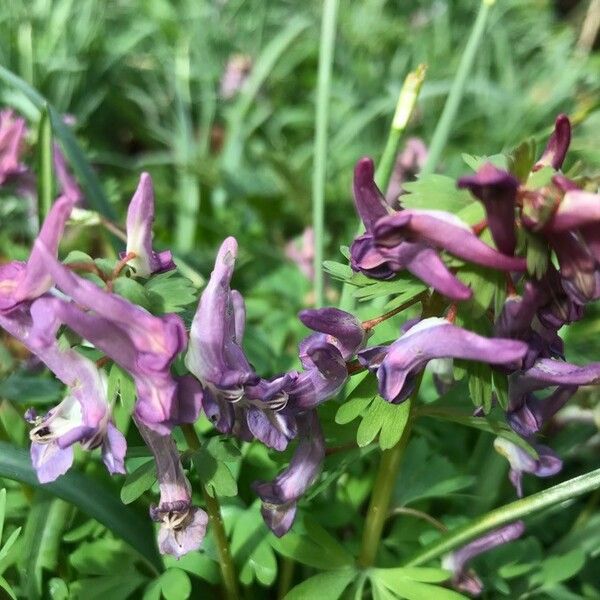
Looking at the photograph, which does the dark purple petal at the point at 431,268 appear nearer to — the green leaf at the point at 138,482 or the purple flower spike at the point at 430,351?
the purple flower spike at the point at 430,351

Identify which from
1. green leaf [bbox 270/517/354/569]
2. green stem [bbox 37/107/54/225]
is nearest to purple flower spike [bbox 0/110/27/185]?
green stem [bbox 37/107/54/225]

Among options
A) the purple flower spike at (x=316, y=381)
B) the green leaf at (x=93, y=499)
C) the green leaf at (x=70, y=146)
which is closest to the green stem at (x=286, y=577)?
the green leaf at (x=93, y=499)

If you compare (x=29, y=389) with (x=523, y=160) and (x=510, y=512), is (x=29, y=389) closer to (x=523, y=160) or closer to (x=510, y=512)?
(x=510, y=512)

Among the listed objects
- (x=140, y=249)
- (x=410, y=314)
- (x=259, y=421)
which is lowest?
(x=410, y=314)

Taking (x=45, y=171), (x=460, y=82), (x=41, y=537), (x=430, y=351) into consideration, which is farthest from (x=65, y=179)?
(x=430, y=351)

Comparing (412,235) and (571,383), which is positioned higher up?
(412,235)

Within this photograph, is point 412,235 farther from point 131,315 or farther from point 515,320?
point 131,315

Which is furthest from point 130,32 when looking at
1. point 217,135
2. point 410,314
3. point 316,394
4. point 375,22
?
point 316,394
